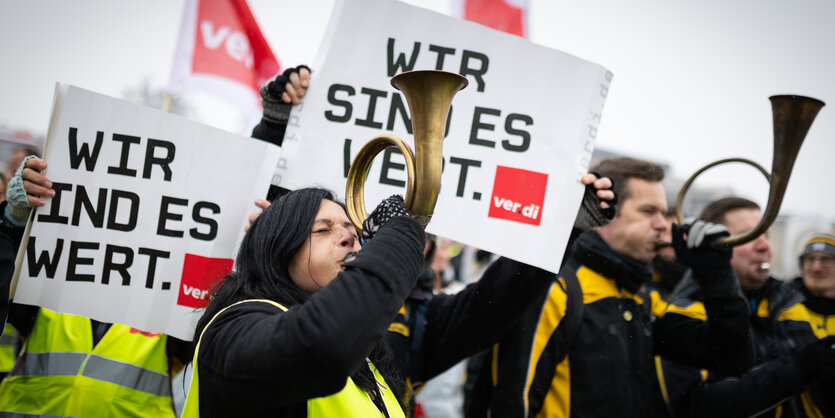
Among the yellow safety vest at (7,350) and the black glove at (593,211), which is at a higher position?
the black glove at (593,211)

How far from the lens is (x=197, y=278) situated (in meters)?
2.59

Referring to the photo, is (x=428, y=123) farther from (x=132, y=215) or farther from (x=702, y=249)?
(x=702, y=249)

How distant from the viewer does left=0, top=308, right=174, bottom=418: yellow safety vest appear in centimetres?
252

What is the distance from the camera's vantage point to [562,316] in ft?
9.39

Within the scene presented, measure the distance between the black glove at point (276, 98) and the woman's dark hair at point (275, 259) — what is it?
778mm

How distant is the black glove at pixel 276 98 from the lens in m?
2.66

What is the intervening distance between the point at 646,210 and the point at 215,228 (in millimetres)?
2345

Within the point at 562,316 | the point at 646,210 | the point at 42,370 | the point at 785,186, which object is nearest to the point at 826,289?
the point at 646,210

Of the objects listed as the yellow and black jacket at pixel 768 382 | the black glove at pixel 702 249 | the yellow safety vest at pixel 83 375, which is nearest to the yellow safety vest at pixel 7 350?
the yellow safety vest at pixel 83 375

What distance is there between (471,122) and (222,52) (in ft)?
10.9

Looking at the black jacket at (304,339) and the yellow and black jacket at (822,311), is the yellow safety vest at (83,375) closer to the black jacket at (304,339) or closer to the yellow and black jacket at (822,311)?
the black jacket at (304,339)

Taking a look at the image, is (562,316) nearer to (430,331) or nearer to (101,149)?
(430,331)

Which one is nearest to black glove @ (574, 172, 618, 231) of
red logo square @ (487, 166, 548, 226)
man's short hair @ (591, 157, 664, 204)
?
red logo square @ (487, 166, 548, 226)

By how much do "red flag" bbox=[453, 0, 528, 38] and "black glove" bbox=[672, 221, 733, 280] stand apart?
9.38ft
